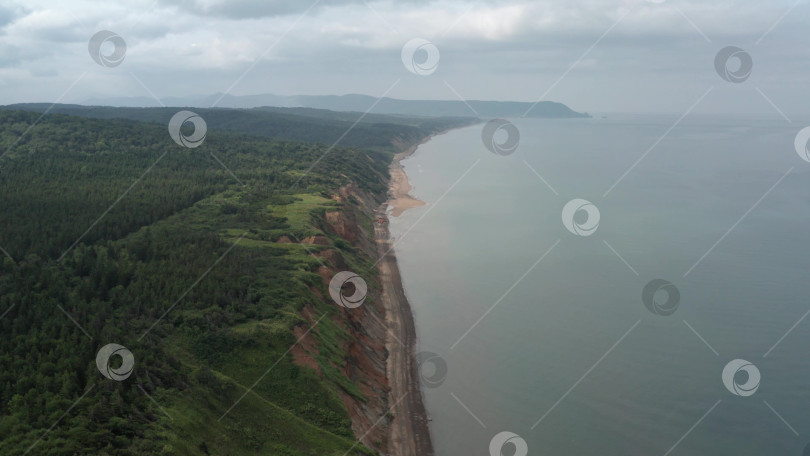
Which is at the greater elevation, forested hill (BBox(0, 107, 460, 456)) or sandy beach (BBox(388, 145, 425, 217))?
sandy beach (BBox(388, 145, 425, 217))

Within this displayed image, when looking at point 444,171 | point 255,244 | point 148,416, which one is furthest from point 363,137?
point 148,416

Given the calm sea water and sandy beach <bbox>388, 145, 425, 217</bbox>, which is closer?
the calm sea water

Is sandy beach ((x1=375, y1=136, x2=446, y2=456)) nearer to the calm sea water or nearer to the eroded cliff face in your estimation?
the eroded cliff face

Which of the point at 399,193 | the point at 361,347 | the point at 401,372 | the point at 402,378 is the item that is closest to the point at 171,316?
the point at 361,347

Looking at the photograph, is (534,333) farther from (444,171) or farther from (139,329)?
(444,171)

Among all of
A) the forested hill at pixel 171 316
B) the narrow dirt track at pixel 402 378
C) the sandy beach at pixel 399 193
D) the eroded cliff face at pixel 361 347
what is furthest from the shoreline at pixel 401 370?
the sandy beach at pixel 399 193

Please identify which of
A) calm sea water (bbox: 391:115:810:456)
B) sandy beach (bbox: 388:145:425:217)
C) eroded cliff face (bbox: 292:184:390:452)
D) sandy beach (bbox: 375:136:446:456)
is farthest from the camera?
sandy beach (bbox: 388:145:425:217)

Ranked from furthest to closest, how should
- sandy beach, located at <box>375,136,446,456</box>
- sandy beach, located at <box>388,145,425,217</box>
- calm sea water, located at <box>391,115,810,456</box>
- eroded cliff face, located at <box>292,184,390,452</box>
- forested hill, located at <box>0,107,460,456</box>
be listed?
sandy beach, located at <box>388,145,425,217</box> < calm sea water, located at <box>391,115,810,456</box> < sandy beach, located at <box>375,136,446,456</box> < eroded cliff face, located at <box>292,184,390,452</box> < forested hill, located at <box>0,107,460,456</box>

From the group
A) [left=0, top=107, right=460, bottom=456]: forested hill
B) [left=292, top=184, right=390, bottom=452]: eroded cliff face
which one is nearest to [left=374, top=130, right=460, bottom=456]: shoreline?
[left=292, top=184, right=390, bottom=452]: eroded cliff face
